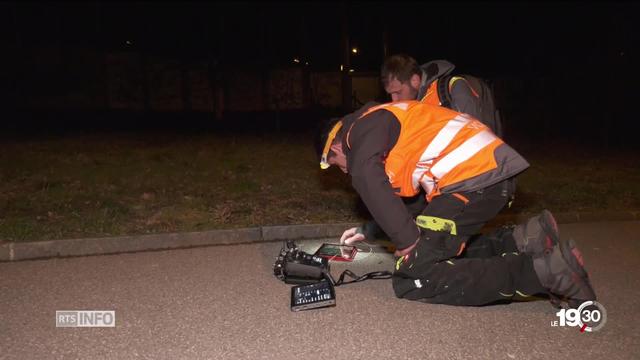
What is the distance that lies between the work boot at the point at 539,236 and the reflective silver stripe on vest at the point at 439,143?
3.06ft

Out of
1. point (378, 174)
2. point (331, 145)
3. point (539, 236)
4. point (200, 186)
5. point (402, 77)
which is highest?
point (402, 77)

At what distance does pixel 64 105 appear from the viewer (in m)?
24.3

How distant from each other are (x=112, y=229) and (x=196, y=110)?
849 inches

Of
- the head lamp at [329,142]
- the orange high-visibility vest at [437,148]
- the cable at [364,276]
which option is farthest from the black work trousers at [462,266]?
the head lamp at [329,142]

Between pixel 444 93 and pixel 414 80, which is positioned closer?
pixel 444 93

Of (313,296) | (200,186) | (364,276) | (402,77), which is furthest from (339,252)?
(200,186)

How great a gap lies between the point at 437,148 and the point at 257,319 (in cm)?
169

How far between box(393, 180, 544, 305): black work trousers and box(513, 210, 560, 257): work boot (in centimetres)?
13

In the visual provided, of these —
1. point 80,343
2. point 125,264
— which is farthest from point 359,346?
point 125,264

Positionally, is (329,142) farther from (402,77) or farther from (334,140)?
(402,77)

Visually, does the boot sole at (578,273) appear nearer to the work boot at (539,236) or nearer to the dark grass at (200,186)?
the work boot at (539,236)

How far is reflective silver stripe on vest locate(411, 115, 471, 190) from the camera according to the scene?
3207mm

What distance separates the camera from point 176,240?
5.43m

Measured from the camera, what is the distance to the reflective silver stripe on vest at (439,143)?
3.21 metres
